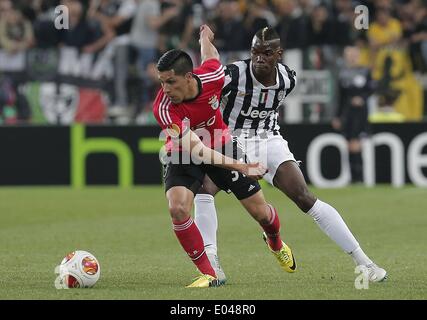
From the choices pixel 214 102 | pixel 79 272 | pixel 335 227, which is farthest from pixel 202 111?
pixel 79 272

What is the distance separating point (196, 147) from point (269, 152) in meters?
1.20

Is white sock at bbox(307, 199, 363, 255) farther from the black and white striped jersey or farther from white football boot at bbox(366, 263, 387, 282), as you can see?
the black and white striped jersey

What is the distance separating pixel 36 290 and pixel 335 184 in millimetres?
11920

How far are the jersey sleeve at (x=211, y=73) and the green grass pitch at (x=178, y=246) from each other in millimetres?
1610

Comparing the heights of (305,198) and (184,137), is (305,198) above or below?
below

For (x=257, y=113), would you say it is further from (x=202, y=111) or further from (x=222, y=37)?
(x=222, y=37)

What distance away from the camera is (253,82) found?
970 cm

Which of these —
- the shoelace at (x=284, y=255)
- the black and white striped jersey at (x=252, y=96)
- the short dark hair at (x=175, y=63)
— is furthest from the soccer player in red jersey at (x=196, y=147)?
the black and white striped jersey at (x=252, y=96)

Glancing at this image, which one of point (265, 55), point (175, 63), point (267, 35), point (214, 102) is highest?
point (267, 35)

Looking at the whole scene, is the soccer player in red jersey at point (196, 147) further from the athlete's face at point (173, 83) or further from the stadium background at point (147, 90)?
the stadium background at point (147, 90)

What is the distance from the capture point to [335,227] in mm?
9023

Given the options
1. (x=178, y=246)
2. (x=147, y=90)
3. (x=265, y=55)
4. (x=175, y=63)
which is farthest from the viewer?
(x=147, y=90)
